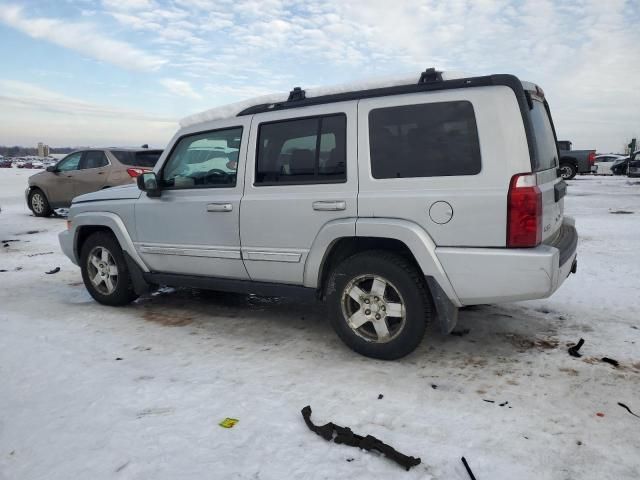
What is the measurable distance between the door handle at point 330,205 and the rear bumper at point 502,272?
2.50ft

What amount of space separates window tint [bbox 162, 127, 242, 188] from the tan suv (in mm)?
6761

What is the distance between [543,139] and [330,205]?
1617 millimetres

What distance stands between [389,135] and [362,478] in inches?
87.7

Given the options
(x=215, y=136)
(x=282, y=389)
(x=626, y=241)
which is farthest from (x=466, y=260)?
(x=626, y=241)

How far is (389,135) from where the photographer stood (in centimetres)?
355

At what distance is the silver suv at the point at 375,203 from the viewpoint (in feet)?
10.4

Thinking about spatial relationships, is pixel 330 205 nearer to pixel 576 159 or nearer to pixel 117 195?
pixel 117 195

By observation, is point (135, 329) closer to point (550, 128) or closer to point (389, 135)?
point (389, 135)

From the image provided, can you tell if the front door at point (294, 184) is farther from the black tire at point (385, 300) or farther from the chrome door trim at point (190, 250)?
the black tire at point (385, 300)

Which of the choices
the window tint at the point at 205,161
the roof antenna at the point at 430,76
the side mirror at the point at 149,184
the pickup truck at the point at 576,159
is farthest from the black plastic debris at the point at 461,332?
the pickup truck at the point at 576,159

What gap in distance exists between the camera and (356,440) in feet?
8.47

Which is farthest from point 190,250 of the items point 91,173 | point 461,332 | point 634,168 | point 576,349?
point 634,168

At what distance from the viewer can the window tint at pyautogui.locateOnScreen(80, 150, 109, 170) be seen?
37.9 feet

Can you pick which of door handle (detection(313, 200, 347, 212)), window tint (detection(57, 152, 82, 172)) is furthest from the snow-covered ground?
window tint (detection(57, 152, 82, 172))
